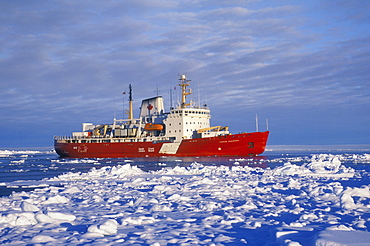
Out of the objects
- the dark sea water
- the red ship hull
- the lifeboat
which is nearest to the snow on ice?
the dark sea water

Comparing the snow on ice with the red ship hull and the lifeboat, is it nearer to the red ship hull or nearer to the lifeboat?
the red ship hull

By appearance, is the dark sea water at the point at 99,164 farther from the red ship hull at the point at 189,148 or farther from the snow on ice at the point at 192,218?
the snow on ice at the point at 192,218

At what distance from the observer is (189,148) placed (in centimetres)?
3706

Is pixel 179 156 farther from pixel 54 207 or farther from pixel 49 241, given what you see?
pixel 49 241

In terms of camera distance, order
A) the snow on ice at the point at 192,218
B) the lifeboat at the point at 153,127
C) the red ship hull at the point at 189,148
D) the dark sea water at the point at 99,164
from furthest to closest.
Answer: the lifeboat at the point at 153,127, the red ship hull at the point at 189,148, the dark sea water at the point at 99,164, the snow on ice at the point at 192,218

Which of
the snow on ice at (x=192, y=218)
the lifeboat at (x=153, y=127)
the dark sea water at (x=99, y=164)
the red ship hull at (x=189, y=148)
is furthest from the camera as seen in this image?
the lifeboat at (x=153, y=127)

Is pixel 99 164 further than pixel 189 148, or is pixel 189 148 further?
pixel 189 148

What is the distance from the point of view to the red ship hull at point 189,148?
35.4 m

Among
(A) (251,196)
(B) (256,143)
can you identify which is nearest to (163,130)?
(B) (256,143)

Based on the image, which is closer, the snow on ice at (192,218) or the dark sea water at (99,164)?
the snow on ice at (192,218)

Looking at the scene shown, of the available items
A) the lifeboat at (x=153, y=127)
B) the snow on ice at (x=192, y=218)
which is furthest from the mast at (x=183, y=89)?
the snow on ice at (x=192, y=218)

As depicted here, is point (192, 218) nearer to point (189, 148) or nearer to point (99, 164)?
point (99, 164)

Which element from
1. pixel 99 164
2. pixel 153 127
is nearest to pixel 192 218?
pixel 99 164

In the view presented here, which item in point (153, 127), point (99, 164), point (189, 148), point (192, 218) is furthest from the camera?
point (153, 127)
